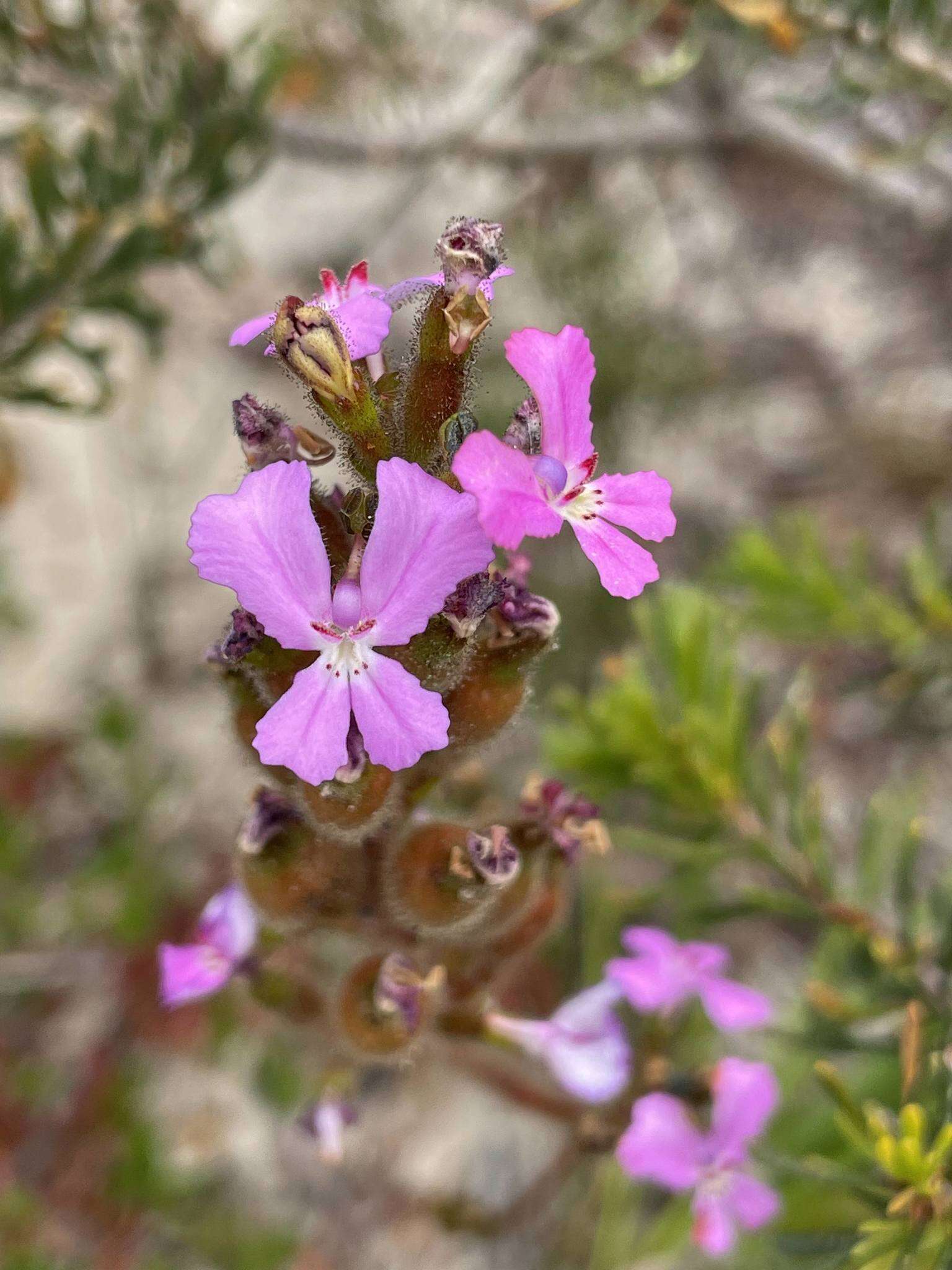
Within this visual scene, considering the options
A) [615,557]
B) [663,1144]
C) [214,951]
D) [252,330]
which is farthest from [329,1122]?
[252,330]

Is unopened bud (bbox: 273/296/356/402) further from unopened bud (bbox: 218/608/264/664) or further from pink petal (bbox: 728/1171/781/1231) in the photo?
pink petal (bbox: 728/1171/781/1231)

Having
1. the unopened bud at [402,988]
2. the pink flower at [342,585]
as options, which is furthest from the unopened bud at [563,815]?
the pink flower at [342,585]

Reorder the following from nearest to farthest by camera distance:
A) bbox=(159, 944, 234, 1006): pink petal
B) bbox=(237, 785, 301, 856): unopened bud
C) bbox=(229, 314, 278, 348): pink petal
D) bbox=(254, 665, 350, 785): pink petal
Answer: bbox=(254, 665, 350, 785): pink petal
bbox=(229, 314, 278, 348): pink petal
bbox=(237, 785, 301, 856): unopened bud
bbox=(159, 944, 234, 1006): pink petal

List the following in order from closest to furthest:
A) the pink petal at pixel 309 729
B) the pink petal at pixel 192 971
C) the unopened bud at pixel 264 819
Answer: the pink petal at pixel 309 729 < the unopened bud at pixel 264 819 < the pink petal at pixel 192 971

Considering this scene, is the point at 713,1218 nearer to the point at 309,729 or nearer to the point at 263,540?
the point at 309,729

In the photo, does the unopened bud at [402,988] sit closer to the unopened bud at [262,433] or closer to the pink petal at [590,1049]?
the pink petal at [590,1049]

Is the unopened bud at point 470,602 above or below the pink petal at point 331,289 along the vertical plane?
below

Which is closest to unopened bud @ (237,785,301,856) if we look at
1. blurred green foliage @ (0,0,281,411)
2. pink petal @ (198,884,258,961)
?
pink petal @ (198,884,258,961)
